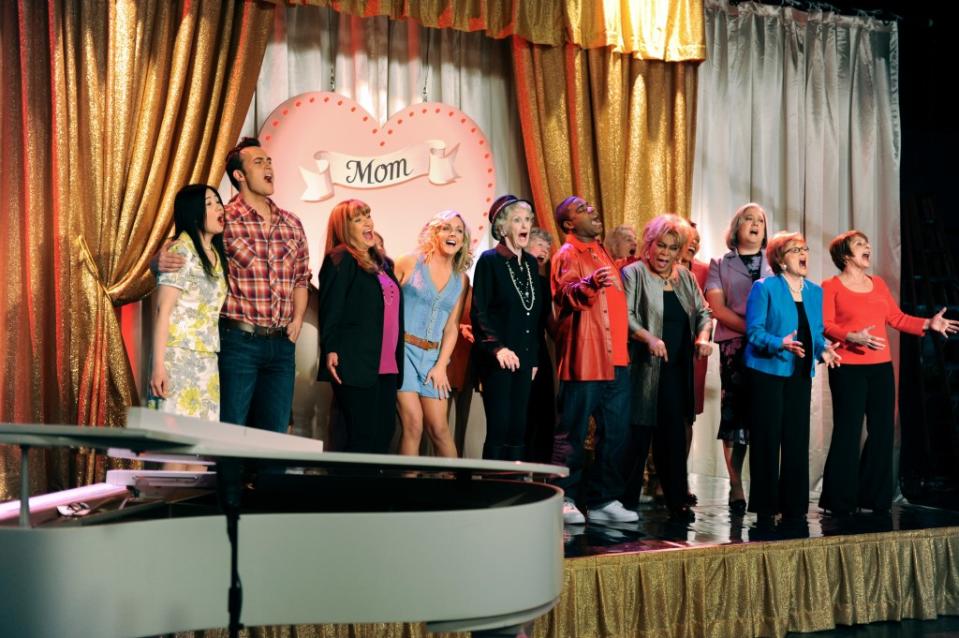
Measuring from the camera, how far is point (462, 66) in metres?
6.22

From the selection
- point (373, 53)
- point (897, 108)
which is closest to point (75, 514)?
point (373, 53)

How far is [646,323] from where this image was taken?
16.9 ft

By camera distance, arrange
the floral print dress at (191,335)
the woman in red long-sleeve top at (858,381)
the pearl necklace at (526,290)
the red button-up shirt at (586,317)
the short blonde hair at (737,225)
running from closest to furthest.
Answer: the floral print dress at (191,335) < the red button-up shirt at (586,317) < the pearl necklace at (526,290) < the woman in red long-sleeve top at (858,381) < the short blonde hair at (737,225)

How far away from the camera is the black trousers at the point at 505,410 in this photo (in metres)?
4.88

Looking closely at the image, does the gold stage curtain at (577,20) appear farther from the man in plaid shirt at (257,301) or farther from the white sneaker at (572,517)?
the white sneaker at (572,517)

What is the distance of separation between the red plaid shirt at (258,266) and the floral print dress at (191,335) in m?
0.16

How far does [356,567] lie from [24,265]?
3306 mm

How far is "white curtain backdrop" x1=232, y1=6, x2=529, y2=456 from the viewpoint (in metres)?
5.65

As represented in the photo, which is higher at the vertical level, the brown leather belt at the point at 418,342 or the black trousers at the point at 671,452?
the brown leather belt at the point at 418,342

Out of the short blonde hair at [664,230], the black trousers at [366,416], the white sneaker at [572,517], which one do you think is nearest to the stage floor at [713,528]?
the white sneaker at [572,517]

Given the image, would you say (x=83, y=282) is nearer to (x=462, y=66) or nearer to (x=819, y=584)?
(x=462, y=66)

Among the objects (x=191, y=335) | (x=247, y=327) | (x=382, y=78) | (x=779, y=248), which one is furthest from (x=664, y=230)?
(x=191, y=335)

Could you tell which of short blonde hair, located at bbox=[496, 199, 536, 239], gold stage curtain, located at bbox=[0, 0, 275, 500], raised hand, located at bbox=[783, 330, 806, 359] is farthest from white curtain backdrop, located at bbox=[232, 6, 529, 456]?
raised hand, located at bbox=[783, 330, 806, 359]

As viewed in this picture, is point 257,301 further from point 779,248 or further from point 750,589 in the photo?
point 779,248
